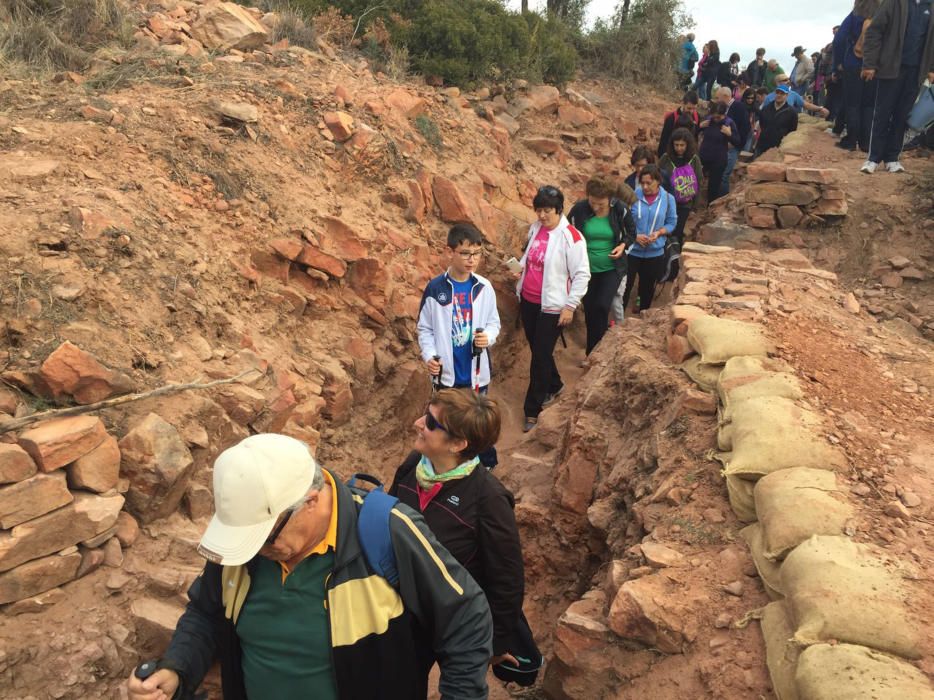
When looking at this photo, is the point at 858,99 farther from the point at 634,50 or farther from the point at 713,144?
the point at 634,50

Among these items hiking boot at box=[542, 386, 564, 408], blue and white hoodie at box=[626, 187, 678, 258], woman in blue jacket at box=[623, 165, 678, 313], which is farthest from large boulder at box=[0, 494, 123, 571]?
blue and white hoodie at box=[626, 187, 678, 258]

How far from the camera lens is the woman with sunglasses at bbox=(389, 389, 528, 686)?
9.35 ft

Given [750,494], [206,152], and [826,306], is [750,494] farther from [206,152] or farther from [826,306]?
[206,152]

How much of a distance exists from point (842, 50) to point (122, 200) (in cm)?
1146

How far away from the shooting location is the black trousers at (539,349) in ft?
20.4

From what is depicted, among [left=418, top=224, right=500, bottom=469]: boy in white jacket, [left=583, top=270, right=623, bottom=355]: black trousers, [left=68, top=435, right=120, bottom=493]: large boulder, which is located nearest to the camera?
[left=68, top=435, right=120, bottom=493]: large boulder

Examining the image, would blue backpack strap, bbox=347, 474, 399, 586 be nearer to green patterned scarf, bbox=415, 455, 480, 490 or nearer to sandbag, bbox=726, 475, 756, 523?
green patterned scarf, bbox=415, 455, 480, 490

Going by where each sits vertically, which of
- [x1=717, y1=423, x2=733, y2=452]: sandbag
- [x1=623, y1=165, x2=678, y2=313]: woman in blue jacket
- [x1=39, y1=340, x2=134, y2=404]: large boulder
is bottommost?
[x1=717, y1=423, x2=733, y2=452]: sandbag

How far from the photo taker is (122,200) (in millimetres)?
5031

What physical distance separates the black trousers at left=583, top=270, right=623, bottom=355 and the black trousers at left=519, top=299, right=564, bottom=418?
2.00 feet

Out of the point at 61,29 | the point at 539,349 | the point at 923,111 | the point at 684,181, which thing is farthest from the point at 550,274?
the point at 923,111

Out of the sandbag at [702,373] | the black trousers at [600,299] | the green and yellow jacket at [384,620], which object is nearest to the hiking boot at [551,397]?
the black trousers at [600,299]

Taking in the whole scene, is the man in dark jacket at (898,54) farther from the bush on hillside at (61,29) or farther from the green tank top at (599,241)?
the bush on hillside at (61,29)

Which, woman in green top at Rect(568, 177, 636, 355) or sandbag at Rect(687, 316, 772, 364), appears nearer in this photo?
sandbag at Rect(687, 316, 772, 364)
